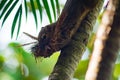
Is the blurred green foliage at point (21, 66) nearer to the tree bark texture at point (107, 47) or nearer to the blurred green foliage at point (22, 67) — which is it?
the blurred green foliage at point (22, 67)

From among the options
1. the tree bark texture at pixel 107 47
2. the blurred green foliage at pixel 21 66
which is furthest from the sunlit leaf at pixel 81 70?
the tree bark texture at pixel 107 47

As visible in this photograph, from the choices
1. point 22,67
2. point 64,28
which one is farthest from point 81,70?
point 64,28

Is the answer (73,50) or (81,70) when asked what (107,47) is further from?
(81,70)

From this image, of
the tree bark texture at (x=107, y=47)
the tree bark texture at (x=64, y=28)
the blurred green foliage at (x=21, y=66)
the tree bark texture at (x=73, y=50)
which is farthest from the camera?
the blurred green foliage at (x=21, y=66)

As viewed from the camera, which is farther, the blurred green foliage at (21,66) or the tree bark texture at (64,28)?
the blurred green foliage at (21,66)

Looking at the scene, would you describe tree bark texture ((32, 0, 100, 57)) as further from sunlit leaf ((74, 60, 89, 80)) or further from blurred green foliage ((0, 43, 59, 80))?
blurred green foliage ((0, 43, 59, 80))

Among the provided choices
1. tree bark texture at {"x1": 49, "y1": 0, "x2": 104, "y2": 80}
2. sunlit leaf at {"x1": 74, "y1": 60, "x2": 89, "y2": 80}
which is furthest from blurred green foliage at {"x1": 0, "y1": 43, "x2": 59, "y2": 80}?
tree bark texture at {"x1": 49, "y1": 0, "x2": 104, "y2": 80}
